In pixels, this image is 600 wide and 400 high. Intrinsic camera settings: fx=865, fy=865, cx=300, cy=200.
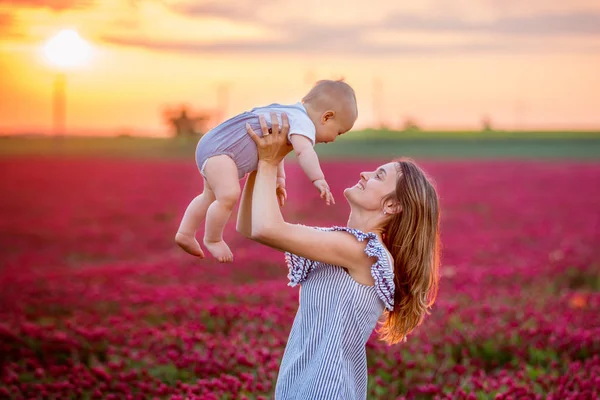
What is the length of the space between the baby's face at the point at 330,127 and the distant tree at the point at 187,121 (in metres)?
48.5

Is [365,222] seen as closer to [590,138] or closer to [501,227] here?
[501,227]

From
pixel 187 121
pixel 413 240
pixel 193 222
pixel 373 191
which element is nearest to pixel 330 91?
pixel 373 191

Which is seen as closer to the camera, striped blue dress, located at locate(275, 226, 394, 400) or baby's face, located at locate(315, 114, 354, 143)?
striped blue dress, located at locate(275, 226, 394, 400)

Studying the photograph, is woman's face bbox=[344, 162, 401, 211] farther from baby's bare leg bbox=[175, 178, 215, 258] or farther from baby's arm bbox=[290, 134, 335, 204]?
baby's bare leg bbox=[175, 178, 215, 258]

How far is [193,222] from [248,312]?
10.4 feet

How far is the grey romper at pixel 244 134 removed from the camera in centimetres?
358

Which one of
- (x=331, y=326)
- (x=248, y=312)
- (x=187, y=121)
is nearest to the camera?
(x=331, y=326)

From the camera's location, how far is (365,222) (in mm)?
3621

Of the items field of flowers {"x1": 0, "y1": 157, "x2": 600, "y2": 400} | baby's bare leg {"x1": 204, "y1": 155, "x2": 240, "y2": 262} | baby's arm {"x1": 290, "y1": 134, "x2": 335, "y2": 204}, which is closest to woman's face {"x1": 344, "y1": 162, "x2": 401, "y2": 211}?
baby's arm {"x1": 290, "y1": 134, "x2": 335, "y2": 204}

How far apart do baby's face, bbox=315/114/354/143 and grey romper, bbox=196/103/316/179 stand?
73 millimetres

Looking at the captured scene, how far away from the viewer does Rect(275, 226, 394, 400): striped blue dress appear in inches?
135

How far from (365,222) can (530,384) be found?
7.37 ft

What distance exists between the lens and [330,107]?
3.65m

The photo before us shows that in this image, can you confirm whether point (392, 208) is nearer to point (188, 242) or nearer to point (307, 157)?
point (307, 157)
